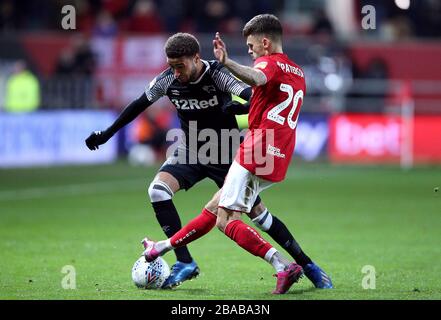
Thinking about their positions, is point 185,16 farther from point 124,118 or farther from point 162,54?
point 124,118

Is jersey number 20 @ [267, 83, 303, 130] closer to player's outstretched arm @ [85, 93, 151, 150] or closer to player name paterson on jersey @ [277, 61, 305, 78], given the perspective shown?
player name paterson on jersey @ [277, 61, 305, 78]

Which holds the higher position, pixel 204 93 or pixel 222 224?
pixel 204 93

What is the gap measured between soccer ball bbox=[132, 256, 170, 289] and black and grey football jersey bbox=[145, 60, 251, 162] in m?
1.28

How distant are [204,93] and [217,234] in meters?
4.57

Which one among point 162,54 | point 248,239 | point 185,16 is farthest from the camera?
point 185,16

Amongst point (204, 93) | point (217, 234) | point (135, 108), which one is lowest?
point (217, 234)

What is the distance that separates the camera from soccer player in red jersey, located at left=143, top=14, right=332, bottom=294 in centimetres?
801

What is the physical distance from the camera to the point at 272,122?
8.10 m

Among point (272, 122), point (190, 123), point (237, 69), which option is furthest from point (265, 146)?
point (190, 123)

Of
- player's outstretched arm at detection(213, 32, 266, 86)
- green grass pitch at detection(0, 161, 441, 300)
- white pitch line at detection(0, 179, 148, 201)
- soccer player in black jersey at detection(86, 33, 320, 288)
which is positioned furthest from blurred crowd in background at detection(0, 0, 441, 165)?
player's outstretched arm at detection(213, 32, 266, 86)

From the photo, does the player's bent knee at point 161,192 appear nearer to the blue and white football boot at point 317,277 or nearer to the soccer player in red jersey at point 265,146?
the soccer player in red jersey at point 265,146
